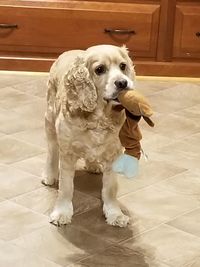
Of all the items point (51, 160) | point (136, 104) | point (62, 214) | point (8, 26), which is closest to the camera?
point (136, 104)

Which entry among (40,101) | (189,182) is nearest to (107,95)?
(189,182)

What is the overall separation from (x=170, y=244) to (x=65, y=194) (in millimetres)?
373

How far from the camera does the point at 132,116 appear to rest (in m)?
1.97

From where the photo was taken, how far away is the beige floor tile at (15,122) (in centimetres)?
296

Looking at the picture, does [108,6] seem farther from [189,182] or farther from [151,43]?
[189,182]

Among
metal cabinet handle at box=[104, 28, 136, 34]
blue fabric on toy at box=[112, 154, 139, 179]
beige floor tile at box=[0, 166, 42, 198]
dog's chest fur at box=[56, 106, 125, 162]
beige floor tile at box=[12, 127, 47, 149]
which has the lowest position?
beige floor tile at box=[0, 166, 42, 198]

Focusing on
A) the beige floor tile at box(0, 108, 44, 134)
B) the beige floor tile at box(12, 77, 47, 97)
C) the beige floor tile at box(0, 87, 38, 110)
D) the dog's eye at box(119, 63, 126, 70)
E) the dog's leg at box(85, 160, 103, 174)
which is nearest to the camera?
the dog's eye at box(119, 63, 126, 70)

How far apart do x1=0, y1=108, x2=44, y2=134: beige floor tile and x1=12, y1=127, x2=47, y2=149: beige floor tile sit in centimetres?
4

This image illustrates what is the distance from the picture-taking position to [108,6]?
12.2ft

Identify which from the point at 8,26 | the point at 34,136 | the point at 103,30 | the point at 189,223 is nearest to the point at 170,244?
the point at 189,223

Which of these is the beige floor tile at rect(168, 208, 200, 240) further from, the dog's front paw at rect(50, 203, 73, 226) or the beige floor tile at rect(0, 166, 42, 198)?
the beige floor tile at rect(0, 166, 42, 198)

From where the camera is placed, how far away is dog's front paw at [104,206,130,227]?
215 cm

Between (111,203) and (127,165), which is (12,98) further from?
(127,165)

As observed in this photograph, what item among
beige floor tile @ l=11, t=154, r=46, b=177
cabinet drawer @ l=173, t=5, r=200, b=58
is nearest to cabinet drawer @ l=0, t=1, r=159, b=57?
cabinet drawer @ l=173, t=5, r=200, b=58
